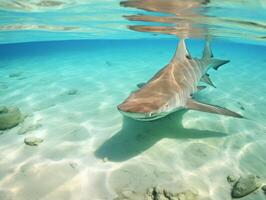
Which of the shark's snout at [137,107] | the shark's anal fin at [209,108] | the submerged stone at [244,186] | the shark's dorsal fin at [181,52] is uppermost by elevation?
the shark's dorsal fin at [181,52]

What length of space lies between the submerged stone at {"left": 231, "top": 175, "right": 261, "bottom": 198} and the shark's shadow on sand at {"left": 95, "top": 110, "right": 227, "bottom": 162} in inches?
82.7

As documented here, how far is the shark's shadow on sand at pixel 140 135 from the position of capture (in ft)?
20.3

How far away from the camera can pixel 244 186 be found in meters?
4.91

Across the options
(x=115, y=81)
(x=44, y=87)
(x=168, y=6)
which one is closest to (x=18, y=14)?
(x=44, y=87)

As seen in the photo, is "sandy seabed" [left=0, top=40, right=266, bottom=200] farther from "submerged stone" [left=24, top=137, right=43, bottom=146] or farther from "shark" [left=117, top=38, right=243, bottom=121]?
"shark" [left=117, top=38, right=243, bottom=121]

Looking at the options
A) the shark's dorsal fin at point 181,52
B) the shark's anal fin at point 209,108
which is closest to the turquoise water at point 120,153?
the shark's anal fin at point 209,108

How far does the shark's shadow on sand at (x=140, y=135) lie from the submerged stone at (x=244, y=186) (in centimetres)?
210

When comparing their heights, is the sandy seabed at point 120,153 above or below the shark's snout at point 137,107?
below

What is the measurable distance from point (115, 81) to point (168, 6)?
566 cm

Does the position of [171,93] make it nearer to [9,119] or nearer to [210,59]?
[210,59]

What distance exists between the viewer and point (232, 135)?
7.34 metres

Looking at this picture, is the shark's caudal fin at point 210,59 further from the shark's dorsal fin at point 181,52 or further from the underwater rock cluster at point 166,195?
the underwater rock cluster at point 166,195

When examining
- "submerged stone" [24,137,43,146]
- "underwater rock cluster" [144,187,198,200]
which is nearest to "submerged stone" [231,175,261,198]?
"underwater rock cluster" [144,187,198,200]

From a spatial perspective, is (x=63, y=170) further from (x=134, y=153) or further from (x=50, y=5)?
(x=50, y=5)
